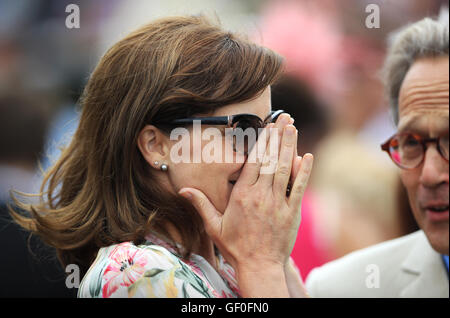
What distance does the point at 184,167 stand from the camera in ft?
6.75

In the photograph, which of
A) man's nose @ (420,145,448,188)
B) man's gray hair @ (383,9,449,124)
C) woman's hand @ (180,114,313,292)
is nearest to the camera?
woman's hand @ (180,114,313,292)

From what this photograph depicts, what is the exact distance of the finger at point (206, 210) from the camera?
6.41 ft

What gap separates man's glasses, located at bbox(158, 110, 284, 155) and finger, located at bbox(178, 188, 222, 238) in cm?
23

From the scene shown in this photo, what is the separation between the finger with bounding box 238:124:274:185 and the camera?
2.02 metres

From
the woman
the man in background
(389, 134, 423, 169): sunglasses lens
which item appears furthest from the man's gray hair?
the woman

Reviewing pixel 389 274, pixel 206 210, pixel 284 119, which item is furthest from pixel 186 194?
pixel 389 274

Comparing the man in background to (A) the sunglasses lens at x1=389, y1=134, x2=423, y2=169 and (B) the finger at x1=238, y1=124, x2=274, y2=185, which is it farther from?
(B) the finger at x1=238, y1=124, x2=274, y2=185

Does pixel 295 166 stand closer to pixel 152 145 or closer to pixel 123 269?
pixel 152 145

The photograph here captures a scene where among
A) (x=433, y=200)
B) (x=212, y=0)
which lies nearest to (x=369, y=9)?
(x=212, y=0)

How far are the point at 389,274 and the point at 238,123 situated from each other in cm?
170

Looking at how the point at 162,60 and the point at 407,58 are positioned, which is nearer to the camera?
the point at 162,60
